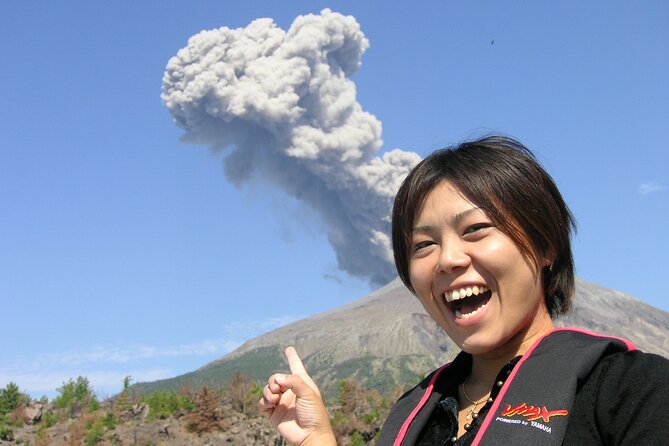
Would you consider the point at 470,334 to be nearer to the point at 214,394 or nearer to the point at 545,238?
the point at 545,238

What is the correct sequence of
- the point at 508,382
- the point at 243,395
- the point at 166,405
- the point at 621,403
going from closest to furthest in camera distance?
the point at 621,403 < the point at 508,382 < the point at 166,405 < the point at 243,395

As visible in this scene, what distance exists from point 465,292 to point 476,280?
0.05 metres

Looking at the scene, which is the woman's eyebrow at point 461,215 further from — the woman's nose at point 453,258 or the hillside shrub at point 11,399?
the hillside shrub at point 11,399

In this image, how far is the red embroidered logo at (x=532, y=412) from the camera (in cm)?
158

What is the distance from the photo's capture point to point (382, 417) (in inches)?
1005

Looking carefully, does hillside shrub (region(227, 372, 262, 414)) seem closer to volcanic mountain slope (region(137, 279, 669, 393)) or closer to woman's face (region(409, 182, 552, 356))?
woman's face (region(409, 182, 552, 356))

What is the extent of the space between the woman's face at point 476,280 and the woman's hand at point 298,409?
416mm

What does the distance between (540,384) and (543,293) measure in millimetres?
360

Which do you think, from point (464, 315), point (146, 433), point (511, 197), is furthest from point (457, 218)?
point (146, 433)

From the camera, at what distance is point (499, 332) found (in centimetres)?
185

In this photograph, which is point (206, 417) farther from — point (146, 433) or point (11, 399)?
point (11, 399)

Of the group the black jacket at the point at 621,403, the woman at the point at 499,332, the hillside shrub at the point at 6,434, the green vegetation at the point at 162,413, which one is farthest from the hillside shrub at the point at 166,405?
the black jacket at the point at 621,403

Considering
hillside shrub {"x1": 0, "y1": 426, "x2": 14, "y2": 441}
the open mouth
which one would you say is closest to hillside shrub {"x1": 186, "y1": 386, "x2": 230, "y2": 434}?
hillside shrub {"x1": 0, "y1": 426, "x2": 14, "y2": 441}

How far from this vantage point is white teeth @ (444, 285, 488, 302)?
6.13ft
